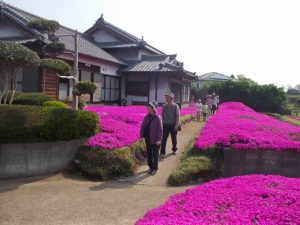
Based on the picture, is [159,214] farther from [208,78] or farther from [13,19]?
[208,78]

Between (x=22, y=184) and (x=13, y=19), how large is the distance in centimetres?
1401

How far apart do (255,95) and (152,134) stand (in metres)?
37.0

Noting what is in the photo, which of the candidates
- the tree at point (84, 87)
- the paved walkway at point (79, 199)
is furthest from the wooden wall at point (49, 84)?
the paved walkway at point (79, 199)

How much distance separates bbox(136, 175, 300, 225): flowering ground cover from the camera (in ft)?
12.8

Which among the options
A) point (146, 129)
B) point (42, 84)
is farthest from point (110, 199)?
point (42, 84)

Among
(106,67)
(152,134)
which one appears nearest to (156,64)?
(106,67)

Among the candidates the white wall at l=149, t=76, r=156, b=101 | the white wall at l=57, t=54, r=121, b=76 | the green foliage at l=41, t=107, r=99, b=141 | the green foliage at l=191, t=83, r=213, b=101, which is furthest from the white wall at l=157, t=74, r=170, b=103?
the green foliage at l=191, t=83, r=213, b=101

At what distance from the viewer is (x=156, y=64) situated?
93.4 feet

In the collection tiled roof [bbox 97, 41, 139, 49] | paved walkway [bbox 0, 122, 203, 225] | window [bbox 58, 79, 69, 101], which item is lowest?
paved walkway [bbox 0, 122, 203, 225]

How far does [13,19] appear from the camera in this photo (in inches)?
753

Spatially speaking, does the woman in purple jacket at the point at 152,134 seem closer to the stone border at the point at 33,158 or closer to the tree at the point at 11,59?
the stone border at the point at 33,158

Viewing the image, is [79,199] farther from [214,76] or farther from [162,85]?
[214,76]

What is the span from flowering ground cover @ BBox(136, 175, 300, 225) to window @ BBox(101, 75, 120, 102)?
68.9 feet

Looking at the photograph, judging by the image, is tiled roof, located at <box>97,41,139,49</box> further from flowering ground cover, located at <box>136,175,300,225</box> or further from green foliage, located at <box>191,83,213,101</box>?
flowering ground cover, located at <box>136,175,300,225</box>
